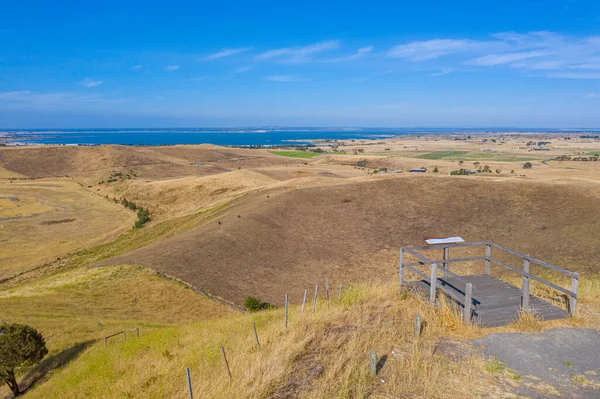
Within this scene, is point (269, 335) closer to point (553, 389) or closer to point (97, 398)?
point (97, 398)

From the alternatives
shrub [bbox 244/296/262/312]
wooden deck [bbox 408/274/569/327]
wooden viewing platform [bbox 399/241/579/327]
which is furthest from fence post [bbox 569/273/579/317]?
shrub [bbox 244/296/262/312]

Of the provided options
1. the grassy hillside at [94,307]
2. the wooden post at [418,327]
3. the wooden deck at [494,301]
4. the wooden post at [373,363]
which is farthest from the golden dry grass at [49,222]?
the wooden post at [373,363]

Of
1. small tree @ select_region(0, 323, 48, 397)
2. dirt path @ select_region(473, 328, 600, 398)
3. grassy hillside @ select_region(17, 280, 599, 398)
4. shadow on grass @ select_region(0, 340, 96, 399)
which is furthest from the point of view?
shadow on grass @ select_region(0, 340, 96, 399)

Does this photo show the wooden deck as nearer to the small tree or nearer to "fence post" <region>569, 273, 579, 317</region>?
"fence post" <region>569, 273, 579, 317</region>

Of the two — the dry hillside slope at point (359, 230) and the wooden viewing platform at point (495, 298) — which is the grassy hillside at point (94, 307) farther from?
the wooden viewing platform at point (495, 298)

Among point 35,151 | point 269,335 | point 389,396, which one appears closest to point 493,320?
point 389,396

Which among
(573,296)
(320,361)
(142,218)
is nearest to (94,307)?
(320,361)
